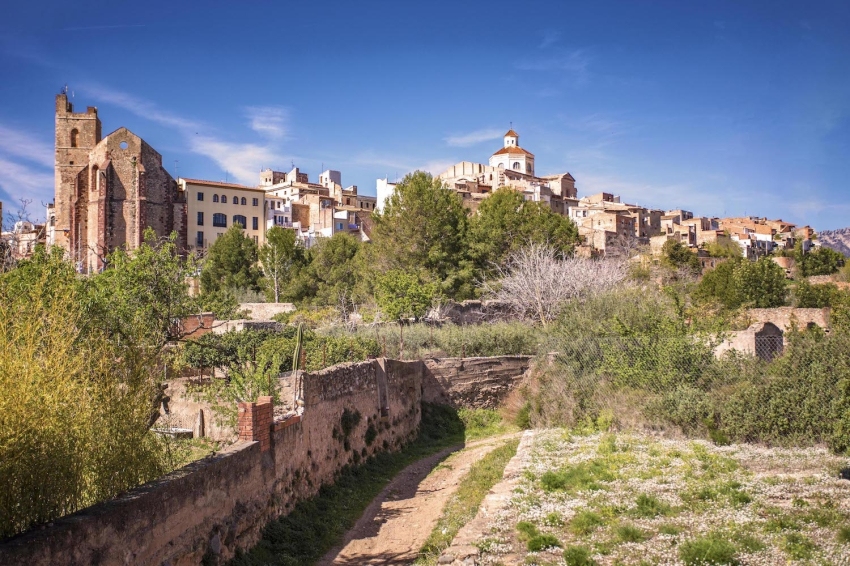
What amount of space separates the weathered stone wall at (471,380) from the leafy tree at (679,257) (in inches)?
1890

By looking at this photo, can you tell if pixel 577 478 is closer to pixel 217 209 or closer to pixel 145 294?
pixel 145 294

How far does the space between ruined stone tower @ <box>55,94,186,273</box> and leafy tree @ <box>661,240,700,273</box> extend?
154 feet

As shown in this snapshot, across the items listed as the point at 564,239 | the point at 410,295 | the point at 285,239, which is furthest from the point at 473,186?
the point at 410,295

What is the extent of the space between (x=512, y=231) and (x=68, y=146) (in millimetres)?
48438

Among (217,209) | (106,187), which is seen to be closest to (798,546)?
(106,187)

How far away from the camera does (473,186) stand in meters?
102

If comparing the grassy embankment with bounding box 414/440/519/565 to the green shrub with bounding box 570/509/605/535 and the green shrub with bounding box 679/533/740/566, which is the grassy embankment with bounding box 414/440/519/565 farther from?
the green shrub with bounding box 679/533/740/566

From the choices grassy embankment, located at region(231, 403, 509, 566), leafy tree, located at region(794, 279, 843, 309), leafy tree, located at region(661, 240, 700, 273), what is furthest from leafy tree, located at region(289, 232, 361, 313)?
leafy tree, located at region(661, 240, 700, 273)

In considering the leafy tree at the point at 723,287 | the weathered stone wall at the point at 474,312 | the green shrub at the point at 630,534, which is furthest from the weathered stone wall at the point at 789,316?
the green shrub at the point at 630,534

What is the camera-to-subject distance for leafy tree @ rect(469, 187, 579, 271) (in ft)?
132

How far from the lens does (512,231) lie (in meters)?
42.1

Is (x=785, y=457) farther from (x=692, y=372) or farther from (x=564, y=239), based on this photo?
(x=564, y=239)

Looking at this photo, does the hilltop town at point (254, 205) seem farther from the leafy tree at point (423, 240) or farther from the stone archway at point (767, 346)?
the stone archway at point (767, 346)

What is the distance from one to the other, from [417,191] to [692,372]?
23.0 m
